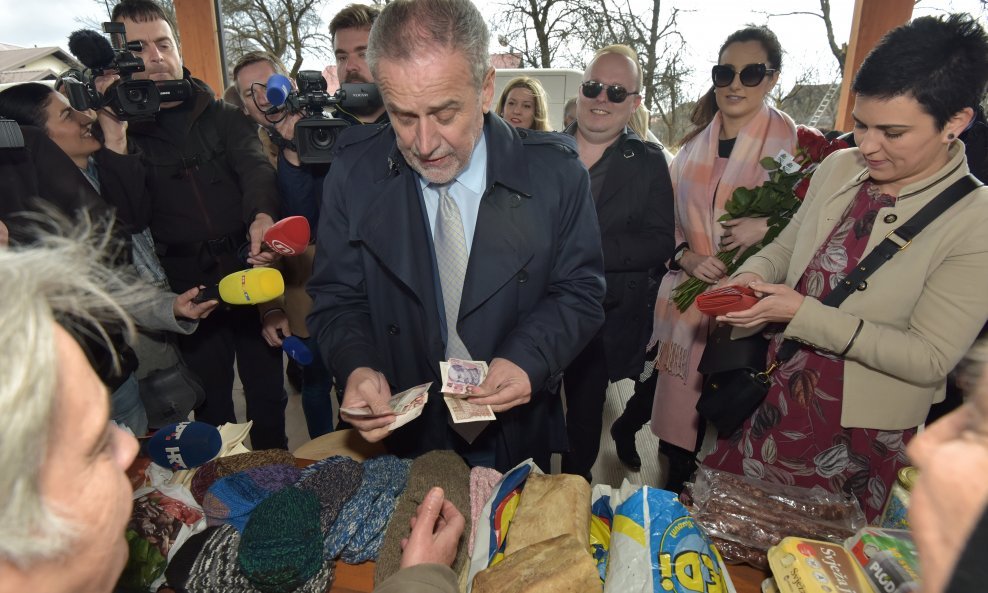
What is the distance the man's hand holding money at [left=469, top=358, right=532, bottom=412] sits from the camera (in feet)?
4.77

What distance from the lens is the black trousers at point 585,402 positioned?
268 centimetres

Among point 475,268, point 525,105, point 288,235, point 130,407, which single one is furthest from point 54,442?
point 525,105

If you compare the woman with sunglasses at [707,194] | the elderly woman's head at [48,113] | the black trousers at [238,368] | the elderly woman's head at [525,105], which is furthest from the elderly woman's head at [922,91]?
the elderly woman's head at [48,113]

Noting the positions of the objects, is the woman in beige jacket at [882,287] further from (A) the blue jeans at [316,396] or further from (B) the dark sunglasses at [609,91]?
(A) the blue jeans at [316,396]

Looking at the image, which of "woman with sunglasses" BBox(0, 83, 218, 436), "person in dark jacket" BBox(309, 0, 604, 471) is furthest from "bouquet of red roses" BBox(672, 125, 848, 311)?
"woman with sunglasses" BBox(0, 83, 218, 436)

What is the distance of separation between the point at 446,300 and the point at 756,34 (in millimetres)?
2041

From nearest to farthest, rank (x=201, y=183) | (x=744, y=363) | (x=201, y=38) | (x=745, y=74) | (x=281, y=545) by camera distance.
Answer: (x=281, y=545) → (x=744, y=363) → (x=745, y=74) → (x=201, y=183) → (x=201, y=38)

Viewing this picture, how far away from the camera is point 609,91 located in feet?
8.75

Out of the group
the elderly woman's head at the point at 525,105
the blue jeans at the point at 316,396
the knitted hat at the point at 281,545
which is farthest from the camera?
the elderly woman's head at the point at 525,105

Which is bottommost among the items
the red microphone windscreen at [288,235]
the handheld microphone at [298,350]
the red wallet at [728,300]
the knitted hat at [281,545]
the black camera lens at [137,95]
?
the handheld microphone at [298,350]

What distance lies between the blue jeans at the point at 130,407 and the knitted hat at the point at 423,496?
4.45 ft

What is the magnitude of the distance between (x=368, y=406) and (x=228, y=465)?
0.45m

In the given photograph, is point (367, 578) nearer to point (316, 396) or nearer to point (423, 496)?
point (423, 496)

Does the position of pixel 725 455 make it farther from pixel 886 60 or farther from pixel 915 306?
pixel 886 60
